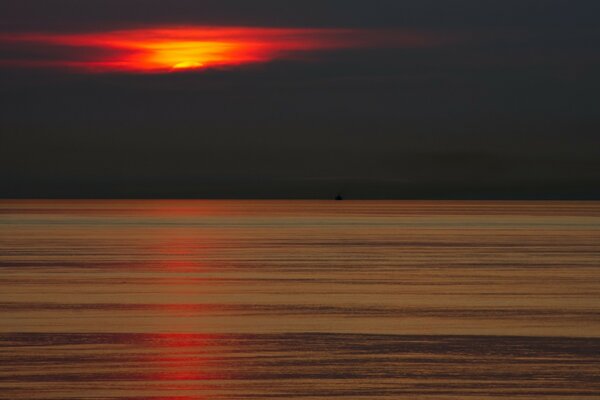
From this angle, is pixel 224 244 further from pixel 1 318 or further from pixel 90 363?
pixel 90 363

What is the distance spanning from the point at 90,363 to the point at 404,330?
5838 millimetres

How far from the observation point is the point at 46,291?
88.3 ft

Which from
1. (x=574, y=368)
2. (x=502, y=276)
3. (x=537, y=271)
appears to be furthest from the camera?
(x=537, y=271)

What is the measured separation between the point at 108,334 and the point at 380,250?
97.5 feet

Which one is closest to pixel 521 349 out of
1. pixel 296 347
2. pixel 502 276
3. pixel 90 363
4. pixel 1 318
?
pixel 296 347

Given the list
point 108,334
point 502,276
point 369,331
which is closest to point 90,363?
point 108,334

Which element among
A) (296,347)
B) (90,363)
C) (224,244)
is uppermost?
(224,244)

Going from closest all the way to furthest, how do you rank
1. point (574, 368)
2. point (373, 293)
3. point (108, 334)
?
point (574, 368) → point (108, 334) → point (373, 293)

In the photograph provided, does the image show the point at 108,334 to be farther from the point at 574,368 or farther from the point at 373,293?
the point at 373,293

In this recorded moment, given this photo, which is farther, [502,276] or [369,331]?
[502,276]

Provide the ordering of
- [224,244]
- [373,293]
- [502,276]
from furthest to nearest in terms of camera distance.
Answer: [224,244], [502,276], [373,293]

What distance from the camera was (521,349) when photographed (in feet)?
57.9

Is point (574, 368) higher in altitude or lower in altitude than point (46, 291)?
lower

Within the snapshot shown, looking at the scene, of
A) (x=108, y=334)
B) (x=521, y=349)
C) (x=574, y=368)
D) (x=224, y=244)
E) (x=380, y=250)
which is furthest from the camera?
(x=224, y=244)
